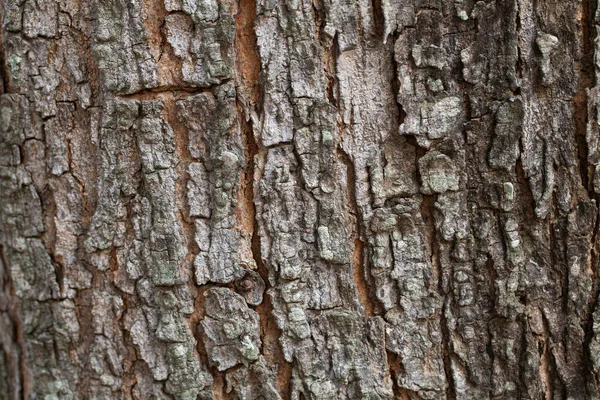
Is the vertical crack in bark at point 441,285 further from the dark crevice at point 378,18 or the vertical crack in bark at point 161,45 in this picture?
the vertical crack in bark at point 161,45

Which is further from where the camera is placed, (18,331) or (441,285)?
(18,331)

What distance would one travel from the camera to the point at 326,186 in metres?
1.19

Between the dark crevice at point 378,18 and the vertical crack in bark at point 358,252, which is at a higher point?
the dark crevice at point 378,18

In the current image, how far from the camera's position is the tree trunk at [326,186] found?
1.17 m

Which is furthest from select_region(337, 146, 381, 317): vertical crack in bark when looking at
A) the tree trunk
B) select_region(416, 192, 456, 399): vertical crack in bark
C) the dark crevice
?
the dark crevice

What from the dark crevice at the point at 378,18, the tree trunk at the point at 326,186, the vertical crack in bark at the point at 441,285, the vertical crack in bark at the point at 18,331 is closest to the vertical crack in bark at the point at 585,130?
the tree trunk at the point at 326,186

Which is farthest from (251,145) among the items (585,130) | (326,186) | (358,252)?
(585,130)

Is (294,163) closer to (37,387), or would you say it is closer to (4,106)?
(4,106)

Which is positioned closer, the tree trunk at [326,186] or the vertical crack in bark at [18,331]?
the tree trunk at [326,186]

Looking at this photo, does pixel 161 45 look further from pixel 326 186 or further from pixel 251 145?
pixel 326 186

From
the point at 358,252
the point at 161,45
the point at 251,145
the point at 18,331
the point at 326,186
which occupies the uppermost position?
the point at 161,45

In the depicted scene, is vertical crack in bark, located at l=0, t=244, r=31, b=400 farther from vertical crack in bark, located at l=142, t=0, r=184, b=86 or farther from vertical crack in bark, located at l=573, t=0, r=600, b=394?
vertical crack in bark, located at l=573, t=0, r=600, b=394

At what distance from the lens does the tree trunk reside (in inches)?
46.1

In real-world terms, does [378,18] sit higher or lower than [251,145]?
higher
